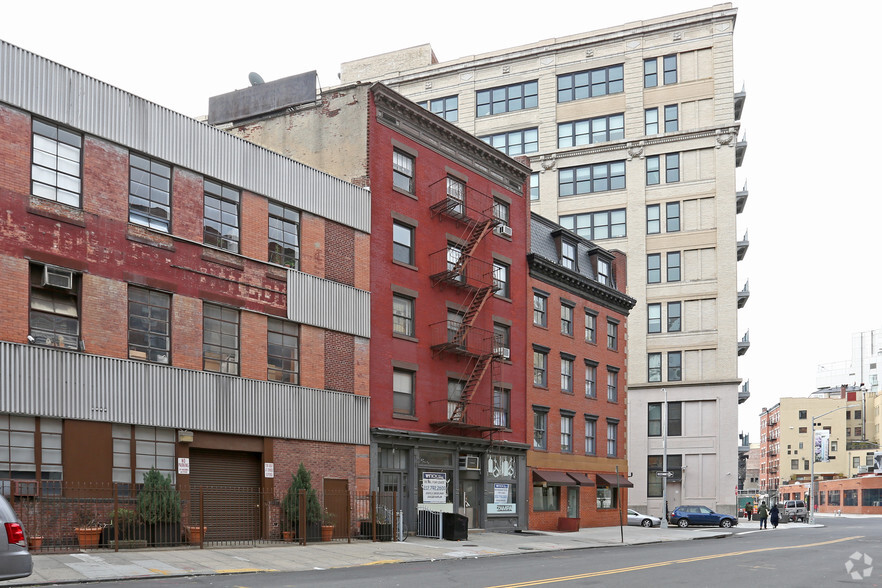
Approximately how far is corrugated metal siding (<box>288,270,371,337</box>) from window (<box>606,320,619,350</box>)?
2079cm

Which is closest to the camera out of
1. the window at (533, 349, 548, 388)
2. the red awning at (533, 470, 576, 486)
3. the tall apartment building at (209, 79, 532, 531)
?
the tall apartment building at (209, 79, 532, 531)

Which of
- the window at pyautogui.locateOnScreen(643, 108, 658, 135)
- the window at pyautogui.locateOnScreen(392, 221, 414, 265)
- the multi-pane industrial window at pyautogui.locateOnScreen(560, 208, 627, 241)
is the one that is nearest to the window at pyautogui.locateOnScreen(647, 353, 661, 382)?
the multi-pane industrial window at pyautogui.locateOnScreen(560, 208, 627, 241)

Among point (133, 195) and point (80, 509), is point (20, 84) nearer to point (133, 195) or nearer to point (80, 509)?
point (133, 195)

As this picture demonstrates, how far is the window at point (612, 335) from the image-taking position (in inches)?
1957

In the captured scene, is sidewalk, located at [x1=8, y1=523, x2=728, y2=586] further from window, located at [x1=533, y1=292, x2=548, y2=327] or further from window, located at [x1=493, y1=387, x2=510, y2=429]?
window, located at [x1=533, y1=292, x2=548, y2=327]

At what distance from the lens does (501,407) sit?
39375 mm

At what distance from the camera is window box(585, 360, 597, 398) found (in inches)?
1864

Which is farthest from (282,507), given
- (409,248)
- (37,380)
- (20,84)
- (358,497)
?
(20,84)

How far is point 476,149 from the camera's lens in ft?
127

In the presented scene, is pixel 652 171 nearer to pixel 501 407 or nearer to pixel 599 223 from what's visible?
pixel 599 223

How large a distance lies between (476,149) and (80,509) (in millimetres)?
22260

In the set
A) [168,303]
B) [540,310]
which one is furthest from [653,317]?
[168,303]

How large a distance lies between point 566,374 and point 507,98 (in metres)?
35.0

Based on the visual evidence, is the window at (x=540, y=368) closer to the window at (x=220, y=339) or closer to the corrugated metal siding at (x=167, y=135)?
the corrugated metal siding at (x=167, y=135)
